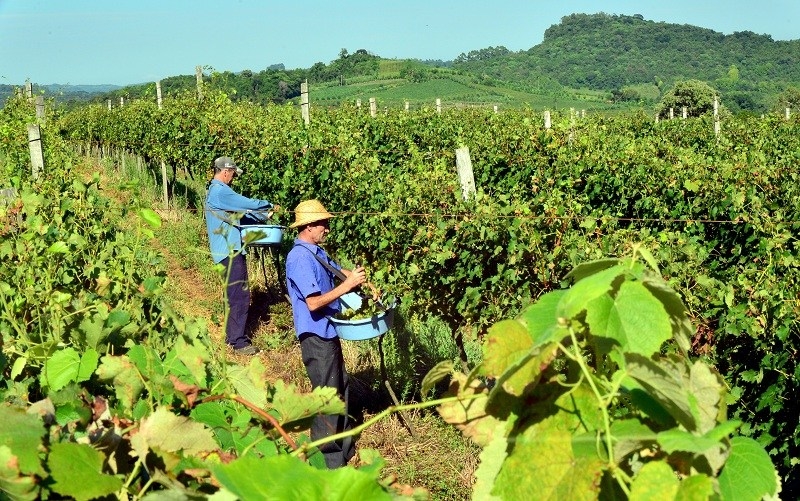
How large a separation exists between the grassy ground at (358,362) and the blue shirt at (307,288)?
0.59 m

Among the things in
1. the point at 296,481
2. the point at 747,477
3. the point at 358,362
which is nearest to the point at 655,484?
the point at 747,477

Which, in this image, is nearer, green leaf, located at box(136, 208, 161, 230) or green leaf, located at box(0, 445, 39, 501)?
green leaf, located at box(0, 445, 39, 501)

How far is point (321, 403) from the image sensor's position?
4.79 ft

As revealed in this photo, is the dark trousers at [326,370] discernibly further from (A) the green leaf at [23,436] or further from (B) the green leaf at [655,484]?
(B) the green leaf at [655,484]

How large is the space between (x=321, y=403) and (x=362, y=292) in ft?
12.2

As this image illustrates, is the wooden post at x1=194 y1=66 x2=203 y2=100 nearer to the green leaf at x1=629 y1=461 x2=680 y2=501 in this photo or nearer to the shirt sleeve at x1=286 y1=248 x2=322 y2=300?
the shirt sleeve at x1=286 y1=248 x2=322 y2=300

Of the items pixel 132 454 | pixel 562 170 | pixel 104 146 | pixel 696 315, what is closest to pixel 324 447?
pixel 696 315

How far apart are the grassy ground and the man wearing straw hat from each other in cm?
47

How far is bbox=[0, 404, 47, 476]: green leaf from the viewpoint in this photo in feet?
3.59

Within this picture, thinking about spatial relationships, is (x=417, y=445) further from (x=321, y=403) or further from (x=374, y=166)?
(x=321, y=403)

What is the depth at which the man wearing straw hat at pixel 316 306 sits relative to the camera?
15.7ft

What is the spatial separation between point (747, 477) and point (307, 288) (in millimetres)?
3914

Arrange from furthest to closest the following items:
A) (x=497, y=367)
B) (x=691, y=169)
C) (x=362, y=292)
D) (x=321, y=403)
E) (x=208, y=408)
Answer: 1. (x=691, y=169)
2. (x=362, y=292)
3. (x=208, y=408)
4. (x=321, y=403)
5. (x=497, y=367)

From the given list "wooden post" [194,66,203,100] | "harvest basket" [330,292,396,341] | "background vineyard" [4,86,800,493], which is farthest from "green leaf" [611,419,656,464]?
"wooden post" [194,66,203,100]
